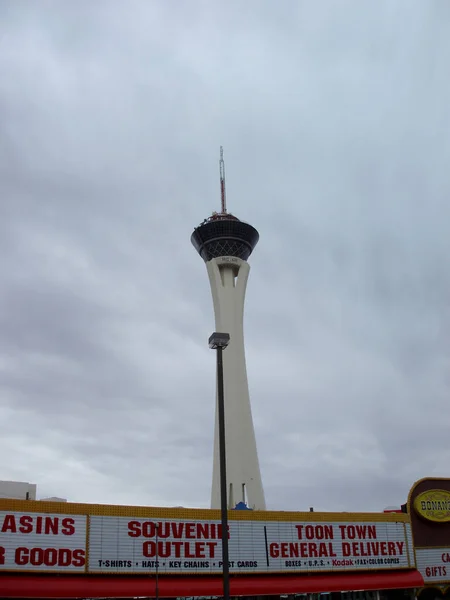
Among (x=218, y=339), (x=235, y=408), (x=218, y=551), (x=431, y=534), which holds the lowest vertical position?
(x=218, y=551)

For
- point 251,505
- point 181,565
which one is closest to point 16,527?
point 181,565

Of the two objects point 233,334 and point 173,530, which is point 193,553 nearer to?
point 173,530

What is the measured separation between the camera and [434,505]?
1778 inches

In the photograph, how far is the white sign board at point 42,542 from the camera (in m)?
31.4

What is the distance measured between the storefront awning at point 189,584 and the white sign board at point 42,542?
581mm

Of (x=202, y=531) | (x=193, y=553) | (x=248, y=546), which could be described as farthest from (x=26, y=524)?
(x=248, y=546)

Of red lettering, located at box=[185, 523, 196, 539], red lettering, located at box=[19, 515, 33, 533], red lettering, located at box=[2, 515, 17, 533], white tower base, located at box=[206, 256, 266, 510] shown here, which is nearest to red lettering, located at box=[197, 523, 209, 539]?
red lettering, located at box=[185, 523, 196, 539]

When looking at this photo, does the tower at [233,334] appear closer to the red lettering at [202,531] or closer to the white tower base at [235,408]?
the white tower base at [235,408]

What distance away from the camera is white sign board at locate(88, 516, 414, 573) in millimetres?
34000

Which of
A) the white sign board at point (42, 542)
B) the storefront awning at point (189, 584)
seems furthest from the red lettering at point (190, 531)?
the white sign board at point (42, 542)

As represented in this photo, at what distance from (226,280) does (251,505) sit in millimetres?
26643

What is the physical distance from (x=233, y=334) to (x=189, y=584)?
41.6m

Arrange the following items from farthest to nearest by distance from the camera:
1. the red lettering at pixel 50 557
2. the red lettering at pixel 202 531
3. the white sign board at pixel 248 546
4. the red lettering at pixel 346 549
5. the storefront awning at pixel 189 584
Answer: the red lettering at pixel 346 549 < the red lettering at pixel 202 531 < the white sign board at pixel 248 546 < the red lettering at pixel 50 557 < the storefront awning at pixel 189 584

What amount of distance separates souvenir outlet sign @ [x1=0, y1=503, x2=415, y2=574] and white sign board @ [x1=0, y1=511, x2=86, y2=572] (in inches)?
1.8
